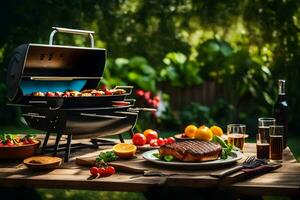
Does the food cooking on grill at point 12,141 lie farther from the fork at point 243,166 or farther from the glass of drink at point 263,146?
the glass of drink at point 263,146

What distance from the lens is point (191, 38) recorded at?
11898 millimetres

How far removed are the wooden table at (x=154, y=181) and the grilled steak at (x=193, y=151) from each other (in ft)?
0.33

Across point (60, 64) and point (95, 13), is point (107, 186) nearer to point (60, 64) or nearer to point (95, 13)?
point (60, 64)

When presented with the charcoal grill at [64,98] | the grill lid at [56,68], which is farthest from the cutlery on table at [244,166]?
the grill lid at [56,68]

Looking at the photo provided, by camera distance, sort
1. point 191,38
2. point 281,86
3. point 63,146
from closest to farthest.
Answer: point 281,86 → point 63,146 → point 191,38

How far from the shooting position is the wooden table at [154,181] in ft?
9.60

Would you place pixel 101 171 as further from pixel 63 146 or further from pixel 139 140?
pixel 63 146

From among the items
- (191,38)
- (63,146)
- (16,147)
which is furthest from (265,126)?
(191,38)

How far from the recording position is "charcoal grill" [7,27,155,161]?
3.87 metres

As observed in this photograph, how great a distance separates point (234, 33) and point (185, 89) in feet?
5.50

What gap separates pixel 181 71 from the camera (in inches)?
434

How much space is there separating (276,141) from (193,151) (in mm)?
673

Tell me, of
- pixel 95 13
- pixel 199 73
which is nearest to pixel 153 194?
pixel 95 13

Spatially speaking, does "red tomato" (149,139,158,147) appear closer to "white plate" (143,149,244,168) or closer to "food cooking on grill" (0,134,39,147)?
"white plate" (143,149,244,168)
